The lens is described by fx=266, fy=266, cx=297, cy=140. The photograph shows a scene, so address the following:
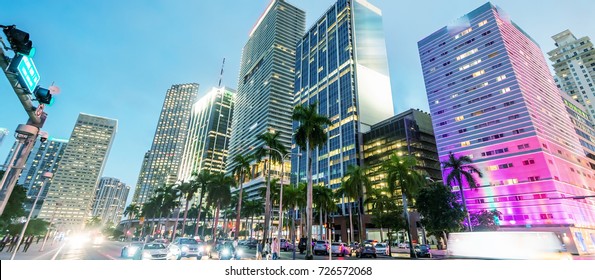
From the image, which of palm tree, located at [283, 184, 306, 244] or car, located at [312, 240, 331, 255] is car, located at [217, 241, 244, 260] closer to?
car, located at [312, 240, 331, 255]

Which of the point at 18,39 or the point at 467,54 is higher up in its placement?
the point at 467,54

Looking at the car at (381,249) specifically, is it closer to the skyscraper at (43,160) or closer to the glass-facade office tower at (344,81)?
the glass-facade office tower at (344,81)

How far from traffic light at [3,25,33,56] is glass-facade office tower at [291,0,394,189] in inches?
3678

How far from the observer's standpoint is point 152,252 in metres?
19.4

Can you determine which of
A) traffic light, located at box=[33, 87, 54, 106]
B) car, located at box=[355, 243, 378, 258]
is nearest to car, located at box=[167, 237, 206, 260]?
traffic light, located at box=[33, 87, 54, 106]

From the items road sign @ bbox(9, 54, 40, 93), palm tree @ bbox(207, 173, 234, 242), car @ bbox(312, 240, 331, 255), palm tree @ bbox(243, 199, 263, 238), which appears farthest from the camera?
palm tree @ bbox(243, 199, 263, 238)

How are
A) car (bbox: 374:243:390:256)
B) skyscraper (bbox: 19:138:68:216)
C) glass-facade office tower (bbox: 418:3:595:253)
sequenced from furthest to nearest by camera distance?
skyscraper (bbox: 19:138:68:216) < glass-facade office tower (bbox: 418:3:595:253) < car (bbox: 374:243:390:256)

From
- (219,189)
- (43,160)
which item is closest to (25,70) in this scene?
(219,189)

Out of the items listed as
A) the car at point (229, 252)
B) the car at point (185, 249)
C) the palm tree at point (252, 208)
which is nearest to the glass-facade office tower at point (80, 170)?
the palm tree at point (252, 208)

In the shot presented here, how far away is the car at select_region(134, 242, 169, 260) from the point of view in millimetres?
19094

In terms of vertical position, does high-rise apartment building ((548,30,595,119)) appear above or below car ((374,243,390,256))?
above

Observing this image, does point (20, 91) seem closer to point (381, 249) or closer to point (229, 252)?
point (229, 252)

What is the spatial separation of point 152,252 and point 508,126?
3435 inches
